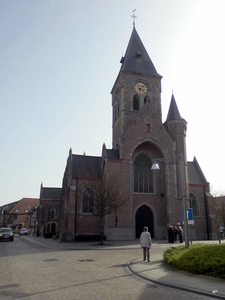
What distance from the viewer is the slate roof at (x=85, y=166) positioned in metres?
37.3

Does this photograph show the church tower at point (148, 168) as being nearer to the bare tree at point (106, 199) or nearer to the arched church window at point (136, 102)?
the arched church window at point (136, 102)

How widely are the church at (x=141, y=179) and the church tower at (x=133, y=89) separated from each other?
0.15m

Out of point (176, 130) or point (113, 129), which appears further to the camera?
point (113, 129)

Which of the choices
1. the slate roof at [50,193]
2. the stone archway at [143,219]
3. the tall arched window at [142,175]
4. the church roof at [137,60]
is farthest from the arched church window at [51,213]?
the church roof at [137,60]

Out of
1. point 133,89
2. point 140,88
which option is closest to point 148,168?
point 133,89

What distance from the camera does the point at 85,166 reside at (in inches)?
1538

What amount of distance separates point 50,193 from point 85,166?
78.2ft

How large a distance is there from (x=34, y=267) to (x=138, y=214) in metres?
23.2

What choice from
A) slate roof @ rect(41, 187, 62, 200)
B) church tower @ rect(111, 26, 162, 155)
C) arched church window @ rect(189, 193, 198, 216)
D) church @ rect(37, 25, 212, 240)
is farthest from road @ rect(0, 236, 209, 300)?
slate roof @ rect(41, 187, 62, 200)

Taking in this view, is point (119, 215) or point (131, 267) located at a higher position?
point (119, 215)

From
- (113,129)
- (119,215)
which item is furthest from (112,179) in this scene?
(113,129)

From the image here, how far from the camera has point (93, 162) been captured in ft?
132

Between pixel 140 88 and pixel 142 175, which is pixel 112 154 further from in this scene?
pixel 140 88

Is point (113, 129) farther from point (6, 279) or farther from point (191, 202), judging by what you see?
point (6, 279)
